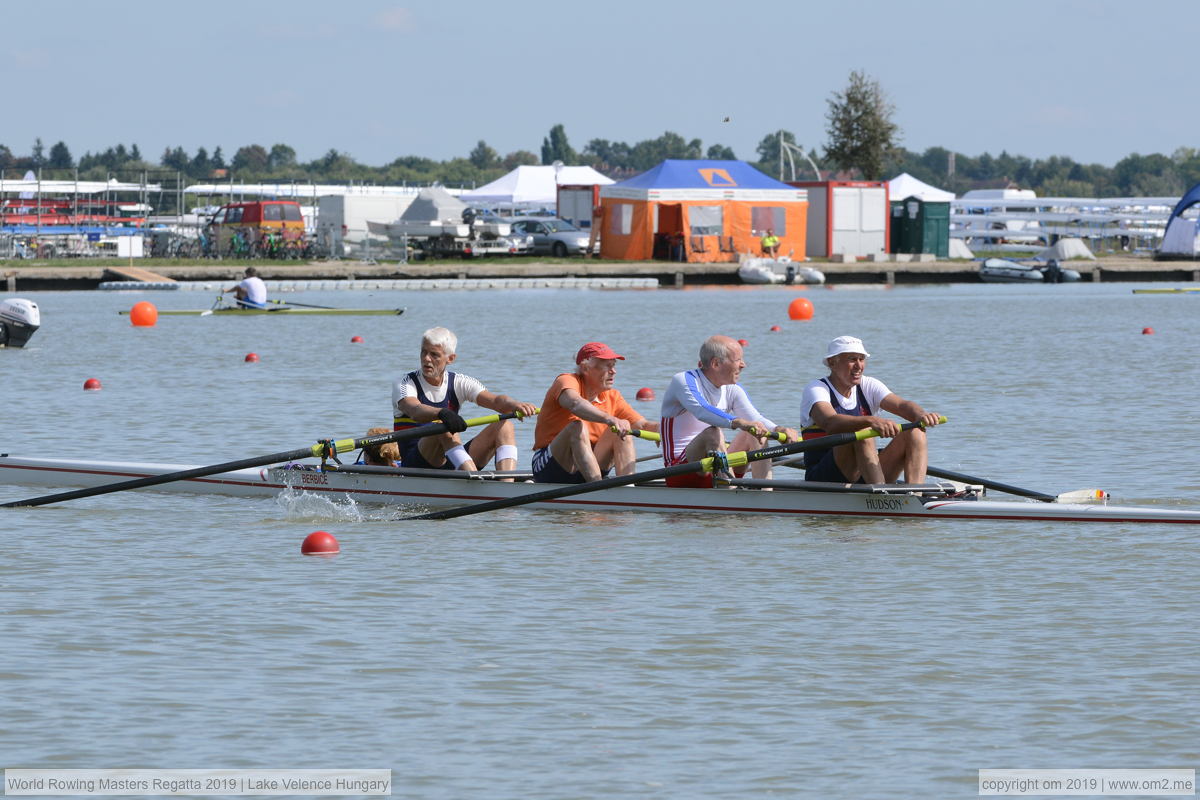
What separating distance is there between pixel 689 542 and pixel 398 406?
94.7 inches

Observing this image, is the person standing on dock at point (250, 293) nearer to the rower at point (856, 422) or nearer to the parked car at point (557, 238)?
the parked car at point (557, 238)

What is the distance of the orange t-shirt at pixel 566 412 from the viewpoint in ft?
40.2

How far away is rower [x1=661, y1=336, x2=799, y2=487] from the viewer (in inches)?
468

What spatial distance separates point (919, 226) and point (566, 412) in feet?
163

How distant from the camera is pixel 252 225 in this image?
57.7 metres

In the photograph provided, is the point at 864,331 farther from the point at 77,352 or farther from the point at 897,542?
the point at 897,542

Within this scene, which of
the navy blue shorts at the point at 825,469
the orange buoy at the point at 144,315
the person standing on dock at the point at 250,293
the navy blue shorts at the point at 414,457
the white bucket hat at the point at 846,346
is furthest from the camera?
the orange buoy at the point at 144,315

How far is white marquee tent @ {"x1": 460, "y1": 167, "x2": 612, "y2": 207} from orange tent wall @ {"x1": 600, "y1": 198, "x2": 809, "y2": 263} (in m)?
14.9

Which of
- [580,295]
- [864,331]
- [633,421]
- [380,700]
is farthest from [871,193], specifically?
[380,700]

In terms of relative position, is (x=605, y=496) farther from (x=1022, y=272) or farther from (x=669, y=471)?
(x=1022, y=272)

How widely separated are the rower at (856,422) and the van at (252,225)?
45646 millimetres

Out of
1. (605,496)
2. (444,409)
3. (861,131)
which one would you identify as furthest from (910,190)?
(444,409)

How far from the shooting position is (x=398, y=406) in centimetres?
1283

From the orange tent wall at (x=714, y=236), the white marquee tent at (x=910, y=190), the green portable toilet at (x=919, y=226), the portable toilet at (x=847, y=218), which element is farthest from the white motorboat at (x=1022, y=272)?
the white marquee tent at (x=910, y=190)
